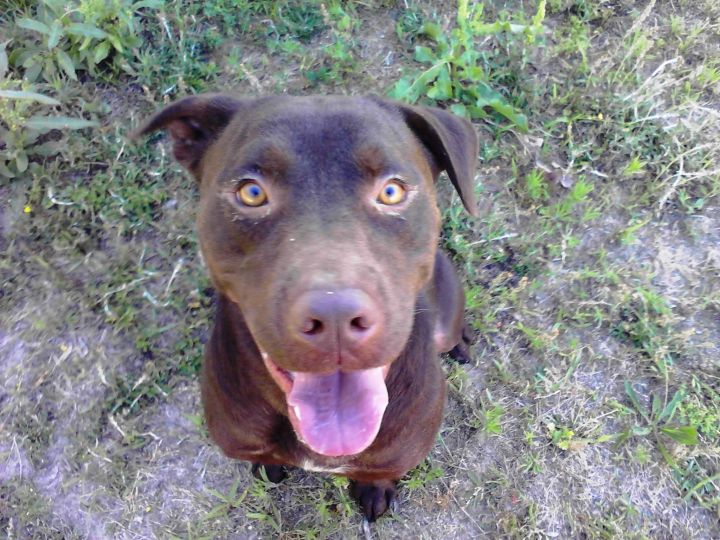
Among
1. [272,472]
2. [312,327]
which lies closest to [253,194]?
[312,327]

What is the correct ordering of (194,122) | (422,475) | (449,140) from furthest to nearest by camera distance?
(422,475) → (194,122) → (449,140)

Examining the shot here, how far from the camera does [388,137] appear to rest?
240cm

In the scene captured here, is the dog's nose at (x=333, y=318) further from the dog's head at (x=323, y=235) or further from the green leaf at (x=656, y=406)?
the green leaf at (x=656, y=406)

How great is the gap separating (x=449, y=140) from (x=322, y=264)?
88cm

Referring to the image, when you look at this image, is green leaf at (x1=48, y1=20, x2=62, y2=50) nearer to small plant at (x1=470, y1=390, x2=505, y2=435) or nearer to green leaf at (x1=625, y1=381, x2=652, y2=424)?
small plant at (x1=470, y1=390, x2=505, y2=435)

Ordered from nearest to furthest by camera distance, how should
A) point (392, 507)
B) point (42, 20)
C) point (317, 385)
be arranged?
point (317, 385) → point (392, 507) → point (42, 20)

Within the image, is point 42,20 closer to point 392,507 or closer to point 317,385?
point 317,385

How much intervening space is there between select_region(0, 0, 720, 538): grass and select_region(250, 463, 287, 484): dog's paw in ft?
0.16

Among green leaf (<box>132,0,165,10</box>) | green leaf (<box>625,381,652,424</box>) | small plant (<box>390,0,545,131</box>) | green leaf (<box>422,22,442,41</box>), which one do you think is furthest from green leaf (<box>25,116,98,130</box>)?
green leaf (<box>625,381,652,424</box>)

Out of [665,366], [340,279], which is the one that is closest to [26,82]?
[340,279]

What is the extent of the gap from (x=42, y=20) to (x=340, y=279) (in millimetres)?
3031

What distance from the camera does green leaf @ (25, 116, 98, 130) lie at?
12.3 ft

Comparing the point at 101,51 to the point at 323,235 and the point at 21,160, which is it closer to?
the point at 21,160

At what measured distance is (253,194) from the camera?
2.29 metres
